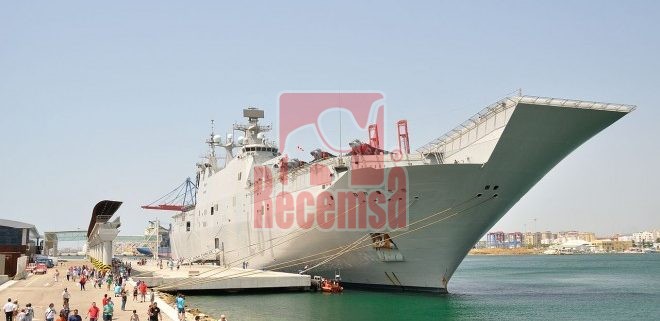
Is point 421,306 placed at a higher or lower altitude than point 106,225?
lower

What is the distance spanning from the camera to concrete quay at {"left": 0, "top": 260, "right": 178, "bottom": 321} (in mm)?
19328

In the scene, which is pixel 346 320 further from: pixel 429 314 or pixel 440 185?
pixel 440 185

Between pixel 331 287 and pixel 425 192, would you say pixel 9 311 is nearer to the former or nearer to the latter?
pixel 425 192

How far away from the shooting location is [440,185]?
78.4 feet

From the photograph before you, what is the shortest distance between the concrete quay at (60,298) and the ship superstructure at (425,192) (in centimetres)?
889

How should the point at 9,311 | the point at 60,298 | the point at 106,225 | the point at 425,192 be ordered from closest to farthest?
the point at 9,311 → the point at 60,298 → the point at 425,192 → the point at 106,225

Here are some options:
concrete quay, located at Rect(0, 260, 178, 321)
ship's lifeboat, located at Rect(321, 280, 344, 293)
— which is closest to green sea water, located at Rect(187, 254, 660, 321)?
ship's lifeboat, located at Rect(321, 280, 344, 293)

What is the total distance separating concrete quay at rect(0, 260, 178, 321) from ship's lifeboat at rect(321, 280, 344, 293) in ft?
30.9

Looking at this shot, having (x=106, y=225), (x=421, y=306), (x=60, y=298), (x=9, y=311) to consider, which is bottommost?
(x=421, y=306)

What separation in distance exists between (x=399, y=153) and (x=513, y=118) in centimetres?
562

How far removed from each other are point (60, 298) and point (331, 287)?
13.2 metres

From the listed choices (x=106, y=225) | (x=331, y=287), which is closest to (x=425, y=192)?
(x=331, y=287)

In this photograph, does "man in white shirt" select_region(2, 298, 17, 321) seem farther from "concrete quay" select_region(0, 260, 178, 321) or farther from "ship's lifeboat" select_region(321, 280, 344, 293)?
"ship's lifeboat" select_region(321, 280, 344, 293)

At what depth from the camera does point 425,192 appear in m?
24.3
